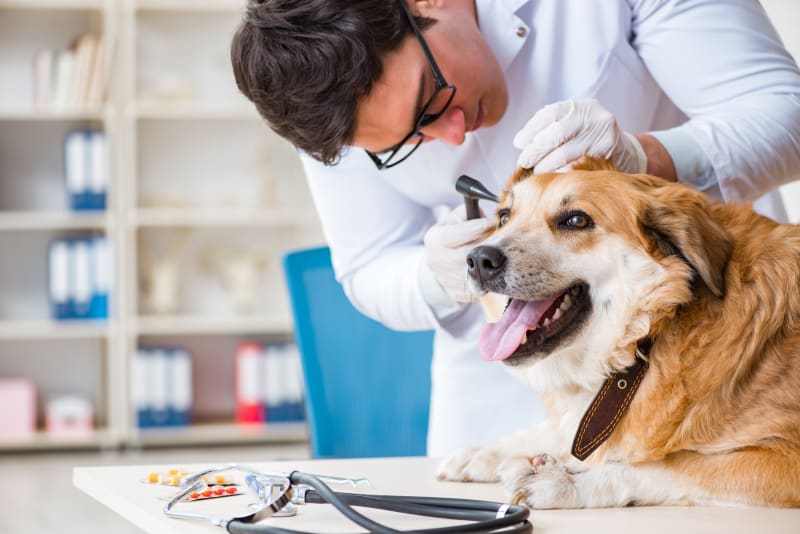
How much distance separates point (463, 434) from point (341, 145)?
2.07 feet

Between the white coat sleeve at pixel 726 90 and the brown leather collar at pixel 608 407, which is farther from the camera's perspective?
the white coat sleeve at pixel 726 90

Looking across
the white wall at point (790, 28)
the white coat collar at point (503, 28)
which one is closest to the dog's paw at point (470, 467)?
the white coat collar at point (503, 28)

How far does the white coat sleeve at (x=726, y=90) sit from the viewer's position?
1.38 meters

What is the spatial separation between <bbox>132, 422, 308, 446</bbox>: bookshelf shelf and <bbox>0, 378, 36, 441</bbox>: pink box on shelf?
0.49 m

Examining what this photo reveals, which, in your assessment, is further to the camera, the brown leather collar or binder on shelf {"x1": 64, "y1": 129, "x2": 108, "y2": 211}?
binder on shelf {"x1": 64, "y1": 129, "x2": 108, "y2": 211}

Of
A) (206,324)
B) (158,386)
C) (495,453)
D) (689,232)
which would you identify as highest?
(689,232)

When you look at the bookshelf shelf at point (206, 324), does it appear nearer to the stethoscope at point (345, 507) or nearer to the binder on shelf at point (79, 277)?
the binder on shelf at point (79, 277)

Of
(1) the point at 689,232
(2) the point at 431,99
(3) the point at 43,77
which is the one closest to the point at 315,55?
(2) the point at 431,99

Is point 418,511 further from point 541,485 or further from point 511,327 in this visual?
point 511,327

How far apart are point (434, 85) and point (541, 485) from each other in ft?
2.13

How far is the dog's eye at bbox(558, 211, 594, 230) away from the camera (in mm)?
1182

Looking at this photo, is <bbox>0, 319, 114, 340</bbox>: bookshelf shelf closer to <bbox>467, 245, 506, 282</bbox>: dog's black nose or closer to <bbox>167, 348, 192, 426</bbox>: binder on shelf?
<bbox>167, 348, 192, 426</bbox>: binder on shelf

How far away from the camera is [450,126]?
145 cm

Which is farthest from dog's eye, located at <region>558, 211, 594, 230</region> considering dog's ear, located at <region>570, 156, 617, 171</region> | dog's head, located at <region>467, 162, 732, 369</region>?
dog's ear, located at <region>570, 156, 617, 171</region>
